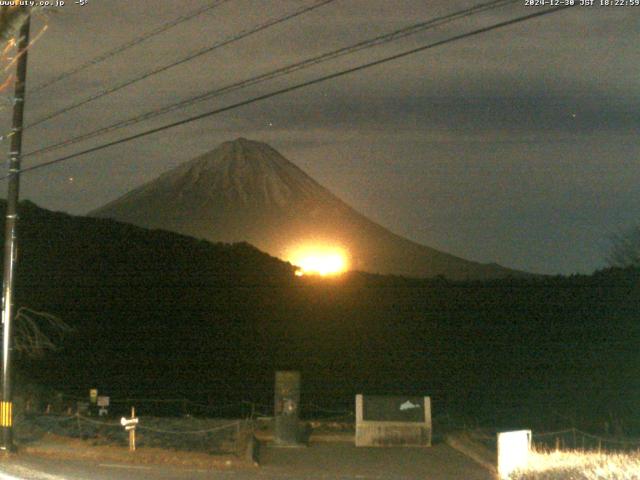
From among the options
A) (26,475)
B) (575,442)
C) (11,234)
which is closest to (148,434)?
(11,234)

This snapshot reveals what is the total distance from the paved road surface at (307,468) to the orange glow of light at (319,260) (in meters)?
66.0

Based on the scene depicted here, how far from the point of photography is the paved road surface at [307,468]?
16547 millimetres

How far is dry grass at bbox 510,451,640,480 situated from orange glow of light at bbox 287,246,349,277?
7563cm

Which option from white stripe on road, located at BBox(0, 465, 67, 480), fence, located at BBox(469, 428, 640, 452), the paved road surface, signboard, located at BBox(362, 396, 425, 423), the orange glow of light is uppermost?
the orange glow of light

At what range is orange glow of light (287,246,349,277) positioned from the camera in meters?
95.2

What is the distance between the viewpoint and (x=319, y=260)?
11325 centimetres

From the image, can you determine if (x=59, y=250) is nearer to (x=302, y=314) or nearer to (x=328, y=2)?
(x=302, y=314)

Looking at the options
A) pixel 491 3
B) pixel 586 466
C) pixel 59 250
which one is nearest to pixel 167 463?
pixel 586 466

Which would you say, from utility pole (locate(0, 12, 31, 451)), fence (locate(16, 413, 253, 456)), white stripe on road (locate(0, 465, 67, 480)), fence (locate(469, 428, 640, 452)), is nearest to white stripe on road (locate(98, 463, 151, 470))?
white stripe on road (locate(0, 465, 67, 480))

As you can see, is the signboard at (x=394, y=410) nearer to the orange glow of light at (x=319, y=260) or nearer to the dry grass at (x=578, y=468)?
the dry grass at (x=578, y=468)

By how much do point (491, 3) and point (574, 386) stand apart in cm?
5568

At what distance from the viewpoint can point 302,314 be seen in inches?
3275

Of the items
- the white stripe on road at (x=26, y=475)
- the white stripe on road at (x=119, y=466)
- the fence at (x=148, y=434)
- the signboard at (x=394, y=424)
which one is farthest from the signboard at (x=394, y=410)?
the white stripe on road at (x=26, y=475)

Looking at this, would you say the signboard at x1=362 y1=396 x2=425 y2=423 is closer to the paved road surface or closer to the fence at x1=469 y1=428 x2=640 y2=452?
the paved road surface
